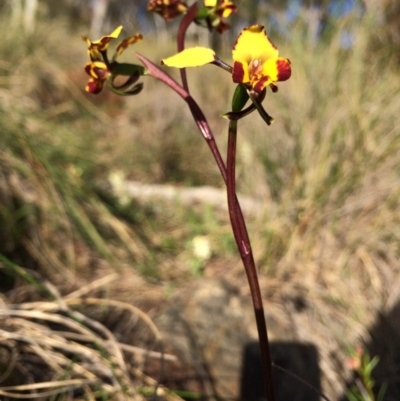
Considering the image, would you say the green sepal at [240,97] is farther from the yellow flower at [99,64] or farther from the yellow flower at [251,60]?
the yellow flower at [99,64]

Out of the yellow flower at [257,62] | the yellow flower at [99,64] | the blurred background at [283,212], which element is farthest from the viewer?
the blurred background at [283,212]

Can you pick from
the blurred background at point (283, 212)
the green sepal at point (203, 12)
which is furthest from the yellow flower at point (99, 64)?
the blurred background at point (283, 212)

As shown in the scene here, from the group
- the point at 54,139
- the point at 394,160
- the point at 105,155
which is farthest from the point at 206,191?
the point at 394,160

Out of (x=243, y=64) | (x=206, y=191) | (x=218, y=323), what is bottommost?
(x=218, y=323)

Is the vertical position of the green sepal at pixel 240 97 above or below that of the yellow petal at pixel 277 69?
below

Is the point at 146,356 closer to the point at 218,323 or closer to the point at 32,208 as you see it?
the point at 218,323

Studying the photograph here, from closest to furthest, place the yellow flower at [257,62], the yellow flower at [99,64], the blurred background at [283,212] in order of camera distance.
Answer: the yellow flower at [257,62]
the yellow flower at [99,64]
the blurred background at [283,212]
